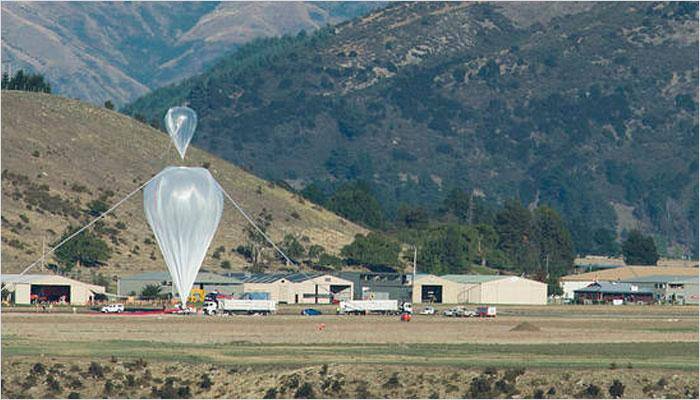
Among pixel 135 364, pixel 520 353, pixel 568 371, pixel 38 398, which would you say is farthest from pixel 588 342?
pixel 38 398

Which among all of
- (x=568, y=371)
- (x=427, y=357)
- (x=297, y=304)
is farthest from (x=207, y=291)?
(x=568, y=371)

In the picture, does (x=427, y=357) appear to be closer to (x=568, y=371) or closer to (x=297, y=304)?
(x=568, y=371)

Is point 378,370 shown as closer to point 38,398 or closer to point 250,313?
point 38,398

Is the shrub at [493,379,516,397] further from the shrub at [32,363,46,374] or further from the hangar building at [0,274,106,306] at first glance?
the hangar building at [0,274,106,306]

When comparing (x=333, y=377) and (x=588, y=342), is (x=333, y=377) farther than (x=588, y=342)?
No

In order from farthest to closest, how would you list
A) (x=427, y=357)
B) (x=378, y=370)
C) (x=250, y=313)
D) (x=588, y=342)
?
1. (x=250, y=313)
2. (x=588, y=342)
3. (x=427, y=357)
4. (x=378, y=370)

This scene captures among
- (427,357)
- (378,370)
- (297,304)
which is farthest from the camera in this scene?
(297,304)
